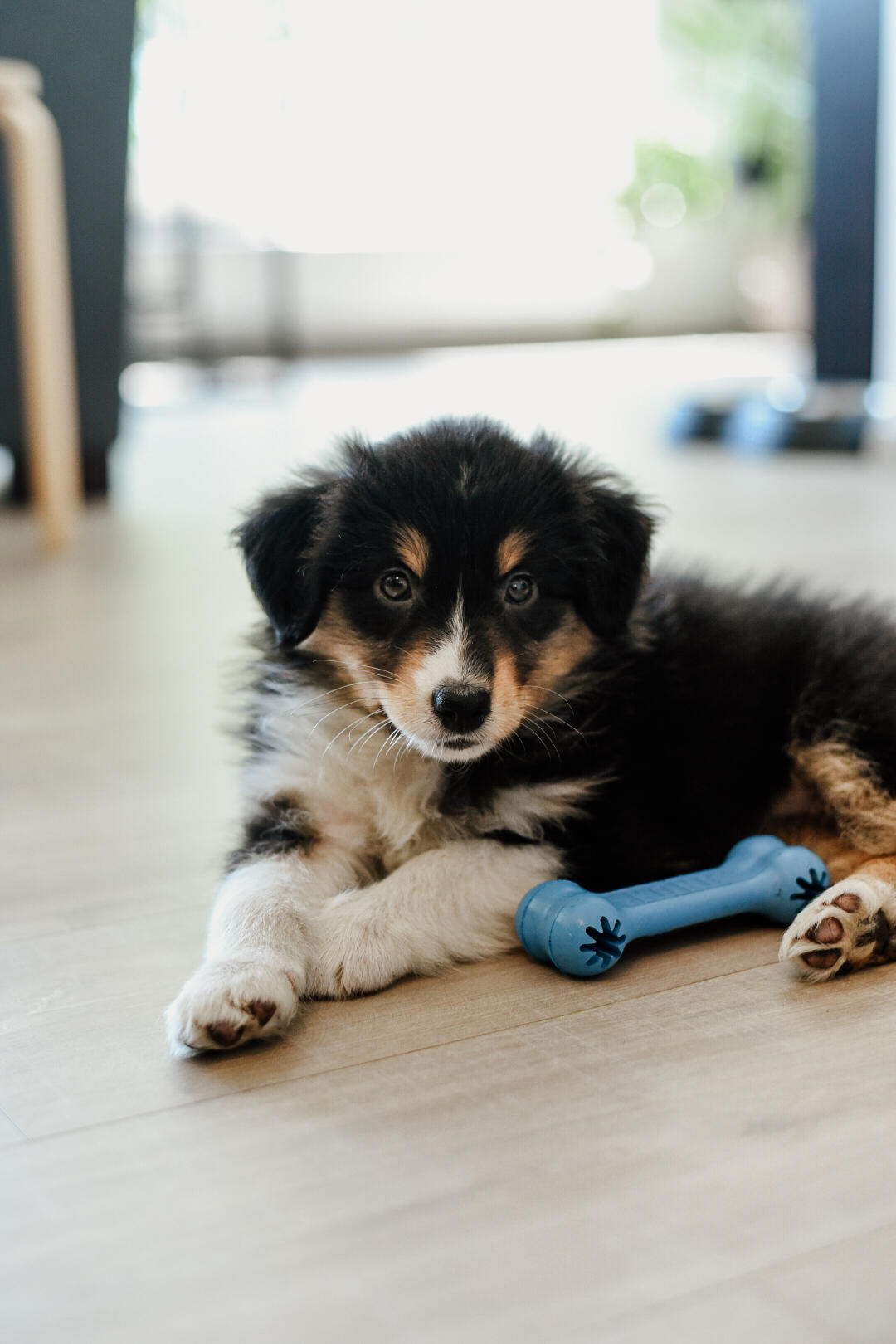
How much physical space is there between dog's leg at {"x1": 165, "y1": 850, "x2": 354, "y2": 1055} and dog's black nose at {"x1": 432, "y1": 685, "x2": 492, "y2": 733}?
32 centimetres

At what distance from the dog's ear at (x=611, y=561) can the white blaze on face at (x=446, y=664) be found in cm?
24

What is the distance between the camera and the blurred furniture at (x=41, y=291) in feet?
14.7

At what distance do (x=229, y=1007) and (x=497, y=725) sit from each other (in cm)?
50

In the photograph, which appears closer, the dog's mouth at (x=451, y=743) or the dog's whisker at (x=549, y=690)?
the dog's mouth at (x=451, y=743)

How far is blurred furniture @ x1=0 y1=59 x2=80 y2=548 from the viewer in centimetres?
448

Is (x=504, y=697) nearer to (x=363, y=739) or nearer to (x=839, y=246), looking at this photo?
(x=363, y=739)

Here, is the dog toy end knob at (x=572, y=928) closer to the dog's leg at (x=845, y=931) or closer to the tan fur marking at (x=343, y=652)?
the dog's leg at (x=845, y=931)

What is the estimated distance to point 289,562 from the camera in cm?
207

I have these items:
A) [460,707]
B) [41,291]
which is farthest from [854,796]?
[41,291]

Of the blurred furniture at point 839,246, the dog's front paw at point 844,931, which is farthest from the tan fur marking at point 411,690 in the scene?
the blurred furniture at point 839,246

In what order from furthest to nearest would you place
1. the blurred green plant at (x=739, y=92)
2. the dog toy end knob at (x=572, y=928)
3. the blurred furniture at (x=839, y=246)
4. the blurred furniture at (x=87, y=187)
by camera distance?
the blurred green plant at (x=739, y=92) → the blurred furniture at (x=839, y=246) → the blurred furniture at (x=87, y=187) → the dog toy end knob at (x=572, y=928)

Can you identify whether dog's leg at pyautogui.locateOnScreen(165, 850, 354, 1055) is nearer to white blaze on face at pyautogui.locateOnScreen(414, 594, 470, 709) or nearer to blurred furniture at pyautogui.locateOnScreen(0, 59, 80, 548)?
white blaze on face at pyautogui.locateOnScreen(414, 594, 470, 709)

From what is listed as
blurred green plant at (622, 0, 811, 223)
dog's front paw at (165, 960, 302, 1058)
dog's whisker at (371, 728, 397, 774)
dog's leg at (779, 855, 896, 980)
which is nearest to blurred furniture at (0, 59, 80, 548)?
dog's whisker at (371, 728, 397, 774)

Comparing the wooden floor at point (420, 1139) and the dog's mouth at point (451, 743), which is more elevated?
the dog's mouth at point (451, 743)
